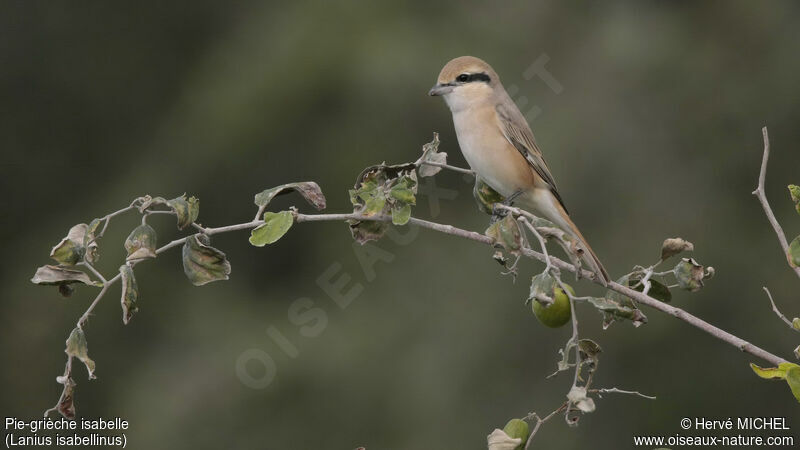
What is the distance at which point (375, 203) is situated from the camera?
1775 millimetres

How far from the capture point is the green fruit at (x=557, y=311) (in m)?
1.71

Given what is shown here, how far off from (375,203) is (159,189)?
208 inches

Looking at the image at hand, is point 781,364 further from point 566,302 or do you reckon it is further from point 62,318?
point 62,318

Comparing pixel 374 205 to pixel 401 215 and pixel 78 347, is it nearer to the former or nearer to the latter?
pixel 401 215

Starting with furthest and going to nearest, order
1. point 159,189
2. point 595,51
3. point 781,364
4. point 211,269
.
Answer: point 159,189
point 595,51
point 211,269
point 781,364

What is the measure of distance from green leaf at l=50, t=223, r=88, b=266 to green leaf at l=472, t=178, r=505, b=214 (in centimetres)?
102

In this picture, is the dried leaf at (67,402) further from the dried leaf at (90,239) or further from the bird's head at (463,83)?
the bird's head at (463,83)

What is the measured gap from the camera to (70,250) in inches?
63.7

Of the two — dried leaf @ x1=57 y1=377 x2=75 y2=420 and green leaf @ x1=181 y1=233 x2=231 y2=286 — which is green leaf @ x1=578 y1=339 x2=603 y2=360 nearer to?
green leaf @ x1=181 y1=233 x2=231 y2=286

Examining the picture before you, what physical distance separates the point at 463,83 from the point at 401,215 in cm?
166

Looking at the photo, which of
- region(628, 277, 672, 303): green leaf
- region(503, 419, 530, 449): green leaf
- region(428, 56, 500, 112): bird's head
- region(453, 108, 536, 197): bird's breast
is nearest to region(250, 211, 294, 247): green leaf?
region(503, 419, 530, 449): green leaf

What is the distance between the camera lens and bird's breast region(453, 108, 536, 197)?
10.3 ft

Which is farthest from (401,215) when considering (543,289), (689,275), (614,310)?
(689,275)

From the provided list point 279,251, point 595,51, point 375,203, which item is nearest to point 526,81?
point 595,51
